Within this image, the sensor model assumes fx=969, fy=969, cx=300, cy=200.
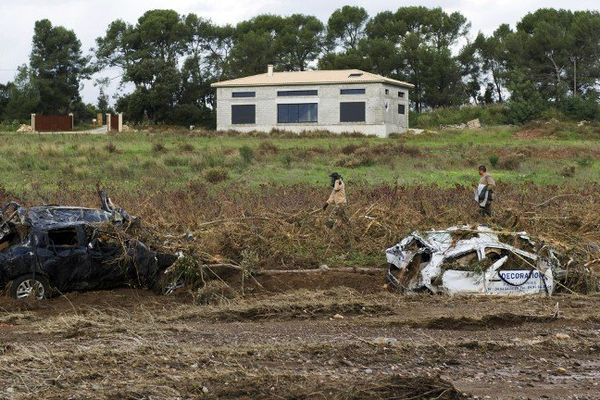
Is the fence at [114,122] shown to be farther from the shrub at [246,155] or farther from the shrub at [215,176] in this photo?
the shrub at [215,176]

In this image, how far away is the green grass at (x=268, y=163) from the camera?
36812 mm

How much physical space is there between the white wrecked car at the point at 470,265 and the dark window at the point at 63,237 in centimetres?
570

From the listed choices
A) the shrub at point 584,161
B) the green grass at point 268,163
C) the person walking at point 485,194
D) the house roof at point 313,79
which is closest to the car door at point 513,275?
the person walking at point 485,194

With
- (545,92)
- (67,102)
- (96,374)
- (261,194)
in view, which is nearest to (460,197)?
(261,194)

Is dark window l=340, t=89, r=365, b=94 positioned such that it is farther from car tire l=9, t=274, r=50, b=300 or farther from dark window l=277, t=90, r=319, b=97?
car tire l=9, t=274, r=50, b=300

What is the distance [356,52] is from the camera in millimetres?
88875

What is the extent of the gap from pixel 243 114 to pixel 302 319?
57005 mm

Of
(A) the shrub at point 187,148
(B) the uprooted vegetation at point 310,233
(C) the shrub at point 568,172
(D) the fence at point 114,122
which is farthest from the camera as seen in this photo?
(D) the fence at point 114,122

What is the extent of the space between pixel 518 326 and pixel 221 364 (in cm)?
525

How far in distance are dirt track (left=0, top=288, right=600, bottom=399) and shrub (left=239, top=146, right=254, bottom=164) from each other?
84.6 ft

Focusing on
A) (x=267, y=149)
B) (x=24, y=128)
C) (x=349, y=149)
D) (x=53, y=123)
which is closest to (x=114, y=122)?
(x=53, y=123)

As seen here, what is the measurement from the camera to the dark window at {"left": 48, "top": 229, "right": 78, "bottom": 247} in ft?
54.6

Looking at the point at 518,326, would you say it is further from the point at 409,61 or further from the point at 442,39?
the point at 442,39

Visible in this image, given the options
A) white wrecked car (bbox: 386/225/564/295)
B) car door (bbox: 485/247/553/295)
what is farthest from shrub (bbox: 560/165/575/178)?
car door (bbox: 485/247/553/295)
